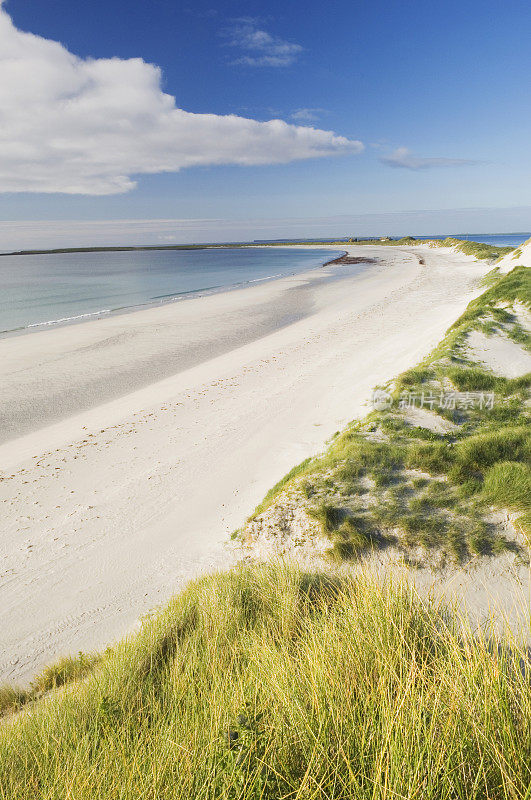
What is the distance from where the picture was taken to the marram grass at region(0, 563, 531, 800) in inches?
88.7

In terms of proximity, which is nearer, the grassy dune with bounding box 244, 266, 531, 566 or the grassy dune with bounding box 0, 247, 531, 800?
the grassy dune with bounding box 0, 247, 531, 800

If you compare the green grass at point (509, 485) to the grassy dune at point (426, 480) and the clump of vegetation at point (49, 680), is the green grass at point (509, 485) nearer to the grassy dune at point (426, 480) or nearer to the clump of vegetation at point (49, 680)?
the grassy dune at point (426, 480)

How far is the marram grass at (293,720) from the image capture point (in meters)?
2.25

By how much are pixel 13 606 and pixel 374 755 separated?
549 cm

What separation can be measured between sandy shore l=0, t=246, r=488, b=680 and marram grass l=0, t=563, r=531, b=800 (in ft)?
6.58

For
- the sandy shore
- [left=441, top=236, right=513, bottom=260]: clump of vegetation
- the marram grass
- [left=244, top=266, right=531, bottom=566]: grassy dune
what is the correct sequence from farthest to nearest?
1. [left=441, top=236, right=513, bottom=260]: clump of vegetation
2. the sandy shore
3. [left=244, top=266, right=531, bottom=566]: grassy dune
4. the marram grass

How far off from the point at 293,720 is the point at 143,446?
8383 mm

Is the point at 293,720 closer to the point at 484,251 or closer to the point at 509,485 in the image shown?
the point at 509,485

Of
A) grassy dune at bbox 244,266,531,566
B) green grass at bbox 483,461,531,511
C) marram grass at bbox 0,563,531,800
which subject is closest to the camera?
marram grass at bbox 0,563,531,800

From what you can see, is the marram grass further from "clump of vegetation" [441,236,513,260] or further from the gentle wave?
"clump of vegetation" [441,236,513,260]

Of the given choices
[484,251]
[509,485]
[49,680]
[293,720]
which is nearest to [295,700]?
[293,720]

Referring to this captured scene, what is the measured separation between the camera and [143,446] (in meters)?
10.3

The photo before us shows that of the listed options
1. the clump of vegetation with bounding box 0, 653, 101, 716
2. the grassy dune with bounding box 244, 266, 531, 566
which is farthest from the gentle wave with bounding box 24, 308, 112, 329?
the clump of vegetation with bounding box 0, 653, 101, 716

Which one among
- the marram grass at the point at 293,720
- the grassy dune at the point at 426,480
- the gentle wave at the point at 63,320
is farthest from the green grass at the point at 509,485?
the gentle wave at the point at 63,320
